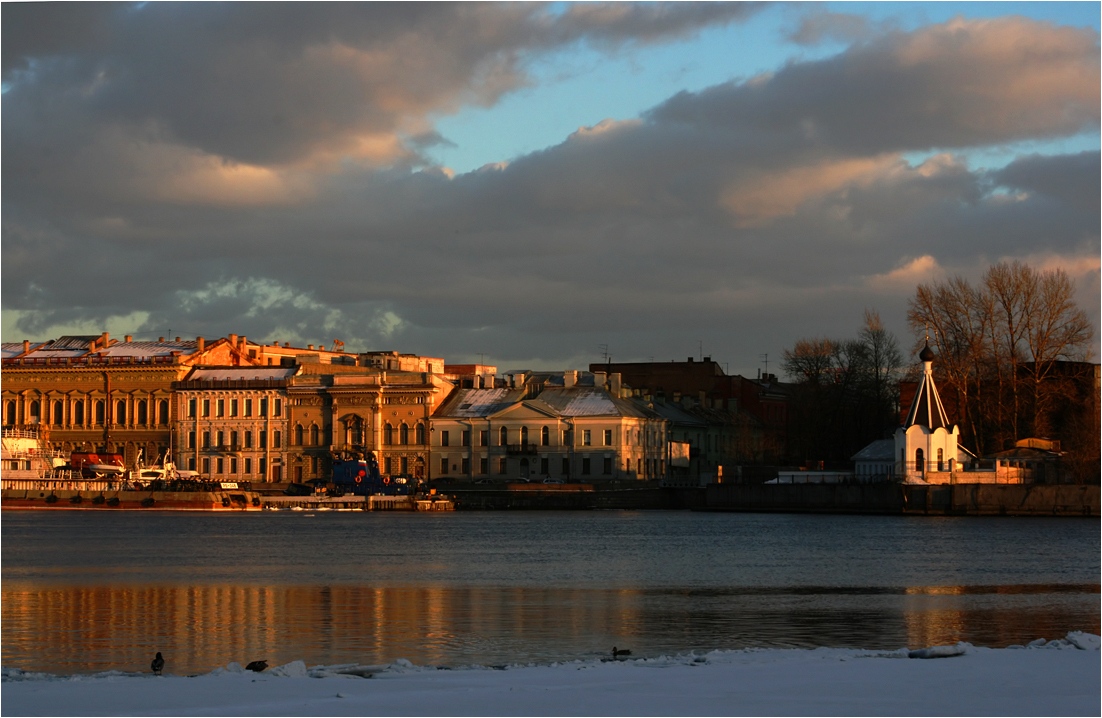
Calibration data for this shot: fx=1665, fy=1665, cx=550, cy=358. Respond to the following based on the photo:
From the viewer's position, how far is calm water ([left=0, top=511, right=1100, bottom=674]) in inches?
894

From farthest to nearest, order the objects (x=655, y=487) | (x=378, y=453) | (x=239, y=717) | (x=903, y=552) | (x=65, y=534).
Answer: (x=378, y=453) → (x=655, y=487) → (x=65, y=534) → (x=903, y=552) → (x=239, y=717)

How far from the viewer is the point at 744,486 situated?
83.2 meters

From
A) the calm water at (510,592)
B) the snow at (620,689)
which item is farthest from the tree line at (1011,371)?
the snow at (620,689)

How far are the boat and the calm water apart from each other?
2291cm

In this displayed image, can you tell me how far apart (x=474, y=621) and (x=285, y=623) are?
2884 millimetres

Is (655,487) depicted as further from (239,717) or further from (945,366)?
(239,717)

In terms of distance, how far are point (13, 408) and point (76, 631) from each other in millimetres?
79873

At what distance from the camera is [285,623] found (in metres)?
25.4

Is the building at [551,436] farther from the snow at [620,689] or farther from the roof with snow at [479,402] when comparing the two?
the snow at [620,689]

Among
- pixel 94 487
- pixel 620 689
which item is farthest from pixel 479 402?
pixel 620 689

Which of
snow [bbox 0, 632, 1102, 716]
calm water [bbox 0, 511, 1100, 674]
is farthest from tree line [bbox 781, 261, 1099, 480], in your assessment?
snow [bbox 0, 632, 1102, 716]

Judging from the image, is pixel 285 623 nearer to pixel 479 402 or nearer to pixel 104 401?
pixel 479 402

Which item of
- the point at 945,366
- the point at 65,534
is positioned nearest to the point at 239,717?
the point at 65,534

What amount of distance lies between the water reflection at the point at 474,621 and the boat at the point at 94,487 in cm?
5079
